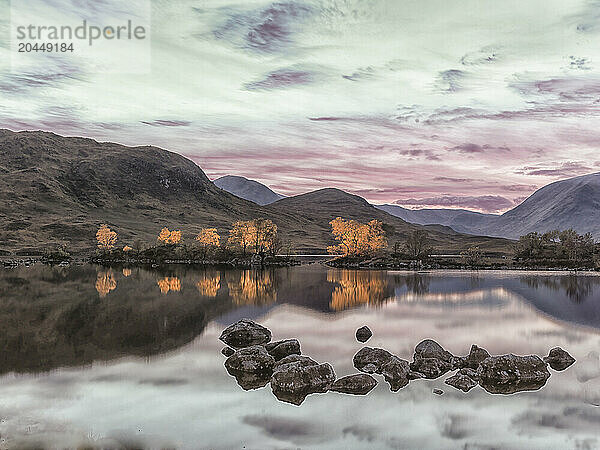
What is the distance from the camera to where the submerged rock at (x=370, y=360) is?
2723 cm

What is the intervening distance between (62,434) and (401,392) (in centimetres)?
1525

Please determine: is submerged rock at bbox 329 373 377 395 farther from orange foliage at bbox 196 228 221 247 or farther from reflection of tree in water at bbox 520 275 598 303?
orange foliage at bbox 196 228 221 247

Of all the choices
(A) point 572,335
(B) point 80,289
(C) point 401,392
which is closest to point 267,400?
(C) point 401,392

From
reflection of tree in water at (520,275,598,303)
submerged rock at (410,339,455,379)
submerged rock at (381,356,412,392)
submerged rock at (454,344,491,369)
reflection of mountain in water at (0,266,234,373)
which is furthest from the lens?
reflection of tree in water at (520,275,598,303)

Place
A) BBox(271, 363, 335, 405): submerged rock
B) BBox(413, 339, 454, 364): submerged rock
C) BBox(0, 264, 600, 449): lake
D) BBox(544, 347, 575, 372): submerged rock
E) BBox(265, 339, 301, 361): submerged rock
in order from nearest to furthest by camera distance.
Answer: BBox(0, 264, 600, 449): lake < BBox(271, 363, 335, 405): submerged rock < BBox(413, 339, 454, 364): submerged rock < BBox(544, 347, 575, 372): submerged rock < BBox(265, 339, 301, 361): submerged rock

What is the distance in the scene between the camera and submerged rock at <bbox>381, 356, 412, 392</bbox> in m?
24.4

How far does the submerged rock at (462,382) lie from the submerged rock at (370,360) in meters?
4.02

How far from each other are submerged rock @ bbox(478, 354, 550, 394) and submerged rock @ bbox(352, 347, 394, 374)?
5.44 metres

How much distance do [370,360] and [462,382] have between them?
5717 mm

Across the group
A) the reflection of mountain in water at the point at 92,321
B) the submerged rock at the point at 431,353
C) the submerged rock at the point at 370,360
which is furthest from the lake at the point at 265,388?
the submerged rock at the point at 431,353

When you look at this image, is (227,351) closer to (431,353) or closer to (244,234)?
(431,353)

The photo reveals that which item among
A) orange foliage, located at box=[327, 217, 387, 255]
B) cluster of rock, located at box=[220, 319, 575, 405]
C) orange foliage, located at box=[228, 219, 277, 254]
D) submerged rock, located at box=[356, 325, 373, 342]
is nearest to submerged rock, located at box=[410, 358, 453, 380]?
cluster of rock, located at box=[220, 319, 575, 405]

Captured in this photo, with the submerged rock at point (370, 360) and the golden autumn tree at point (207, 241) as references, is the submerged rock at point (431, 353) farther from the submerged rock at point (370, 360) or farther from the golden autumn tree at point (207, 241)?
the golden autumn tree at point (207, 241)

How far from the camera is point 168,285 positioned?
7469 centimetres
